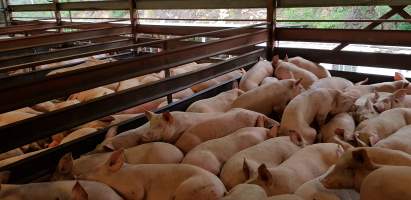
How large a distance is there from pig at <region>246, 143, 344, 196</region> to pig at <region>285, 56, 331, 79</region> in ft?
6.39

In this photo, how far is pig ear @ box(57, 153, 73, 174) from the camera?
209 cm

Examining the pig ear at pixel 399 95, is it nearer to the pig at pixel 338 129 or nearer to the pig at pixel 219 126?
the pig at pixel 338 129

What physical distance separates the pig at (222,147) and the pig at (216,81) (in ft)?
4.73

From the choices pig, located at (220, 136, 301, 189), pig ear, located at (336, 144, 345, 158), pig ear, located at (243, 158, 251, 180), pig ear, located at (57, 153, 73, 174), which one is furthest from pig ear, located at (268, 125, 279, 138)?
pig ear, located at (57, 153, 73, 174)

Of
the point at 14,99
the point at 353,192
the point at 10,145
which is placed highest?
the point at 14,99

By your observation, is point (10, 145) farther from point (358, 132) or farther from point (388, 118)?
point (388, 118)

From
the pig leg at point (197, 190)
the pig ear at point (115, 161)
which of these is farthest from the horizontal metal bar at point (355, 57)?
the pig ear at point (115, 161)

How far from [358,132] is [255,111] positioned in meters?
0.84

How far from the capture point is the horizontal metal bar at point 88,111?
2.03 m

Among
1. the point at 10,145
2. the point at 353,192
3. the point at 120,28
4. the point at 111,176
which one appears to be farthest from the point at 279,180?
the point at 120,28

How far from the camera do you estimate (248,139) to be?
8.05ft

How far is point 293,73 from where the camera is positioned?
3.92 metres

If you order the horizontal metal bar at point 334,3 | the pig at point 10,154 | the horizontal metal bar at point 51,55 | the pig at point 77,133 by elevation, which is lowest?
the pig at point 10,154

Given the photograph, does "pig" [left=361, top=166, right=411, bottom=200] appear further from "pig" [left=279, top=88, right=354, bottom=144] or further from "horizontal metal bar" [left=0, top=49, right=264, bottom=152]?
"horizontal metal bar" [left=0, top=49, right=264, bottom=152]
